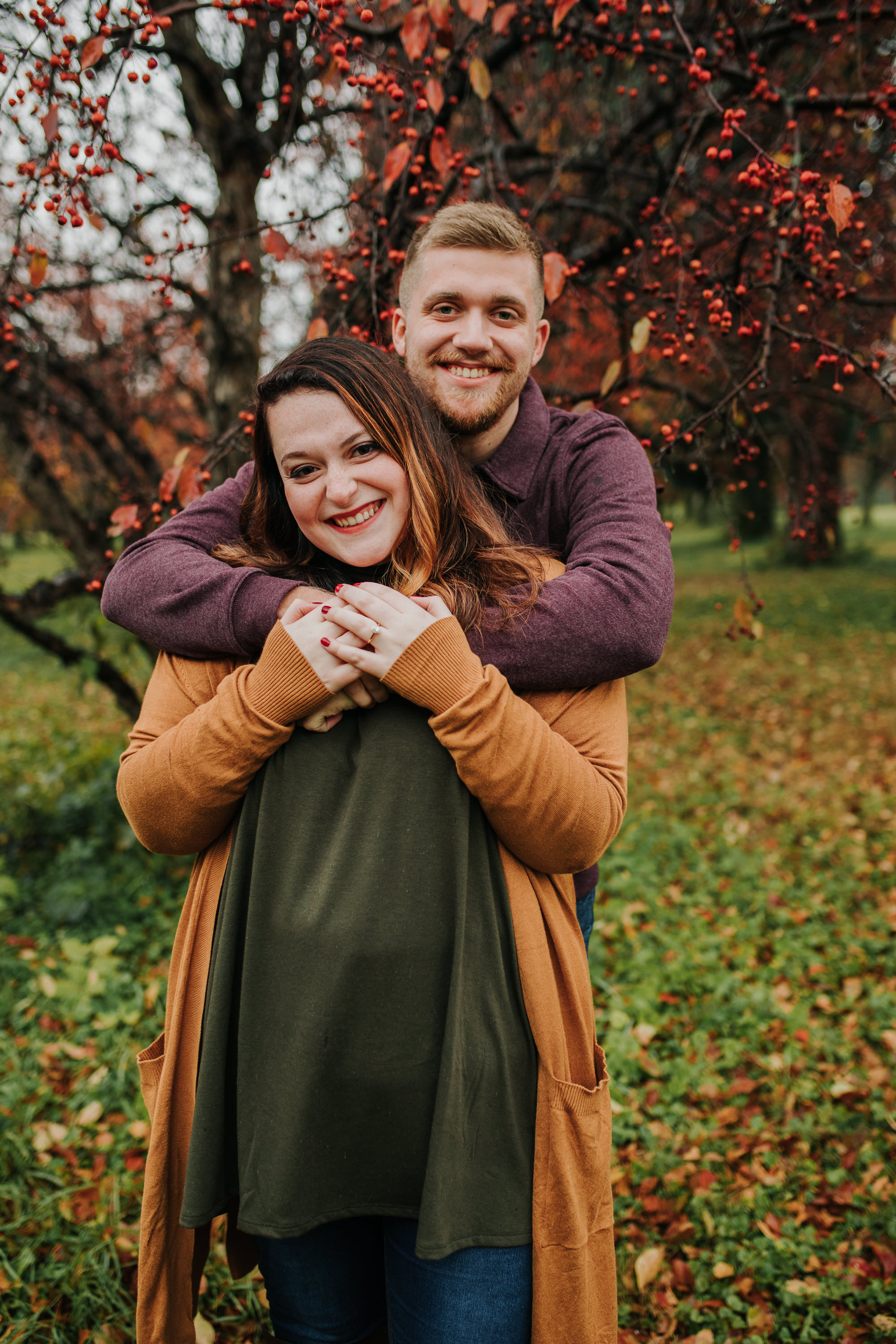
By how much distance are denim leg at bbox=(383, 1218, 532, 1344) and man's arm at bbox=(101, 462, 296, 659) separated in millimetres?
1090

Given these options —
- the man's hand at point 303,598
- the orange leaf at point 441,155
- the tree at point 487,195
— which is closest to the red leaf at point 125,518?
the tree at point 487,195

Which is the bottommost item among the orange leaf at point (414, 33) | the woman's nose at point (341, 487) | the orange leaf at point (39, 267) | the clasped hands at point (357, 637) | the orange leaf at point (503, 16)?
the clasped hands at point (357, 637)

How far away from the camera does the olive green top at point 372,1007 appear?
131 centimetres

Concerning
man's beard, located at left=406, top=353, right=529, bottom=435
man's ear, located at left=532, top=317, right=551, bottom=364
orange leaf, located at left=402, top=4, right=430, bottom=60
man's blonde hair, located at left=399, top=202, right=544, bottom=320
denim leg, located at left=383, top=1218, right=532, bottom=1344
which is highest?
orange leaf, located at left=402, top=4, right=430, bottom=60

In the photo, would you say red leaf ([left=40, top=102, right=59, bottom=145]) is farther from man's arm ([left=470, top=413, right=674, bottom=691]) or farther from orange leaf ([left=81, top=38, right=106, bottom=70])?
man's arm ([left=470, top=413, right=674, bottom=691])

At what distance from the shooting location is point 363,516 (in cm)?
145

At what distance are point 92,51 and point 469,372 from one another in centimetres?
122

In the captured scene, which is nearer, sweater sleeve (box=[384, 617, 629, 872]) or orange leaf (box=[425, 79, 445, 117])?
sweater sleeve (box=[384, 617, 629, 872])

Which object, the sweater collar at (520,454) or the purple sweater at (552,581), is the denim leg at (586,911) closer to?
the purple sweater at (552,581)

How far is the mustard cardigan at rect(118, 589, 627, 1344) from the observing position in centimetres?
127

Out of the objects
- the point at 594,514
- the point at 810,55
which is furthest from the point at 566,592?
the point at 810,55

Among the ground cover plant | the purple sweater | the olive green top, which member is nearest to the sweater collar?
the purple sweater

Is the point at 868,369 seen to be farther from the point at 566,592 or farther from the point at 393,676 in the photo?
the point at 393,676

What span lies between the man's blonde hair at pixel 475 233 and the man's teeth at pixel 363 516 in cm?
64
